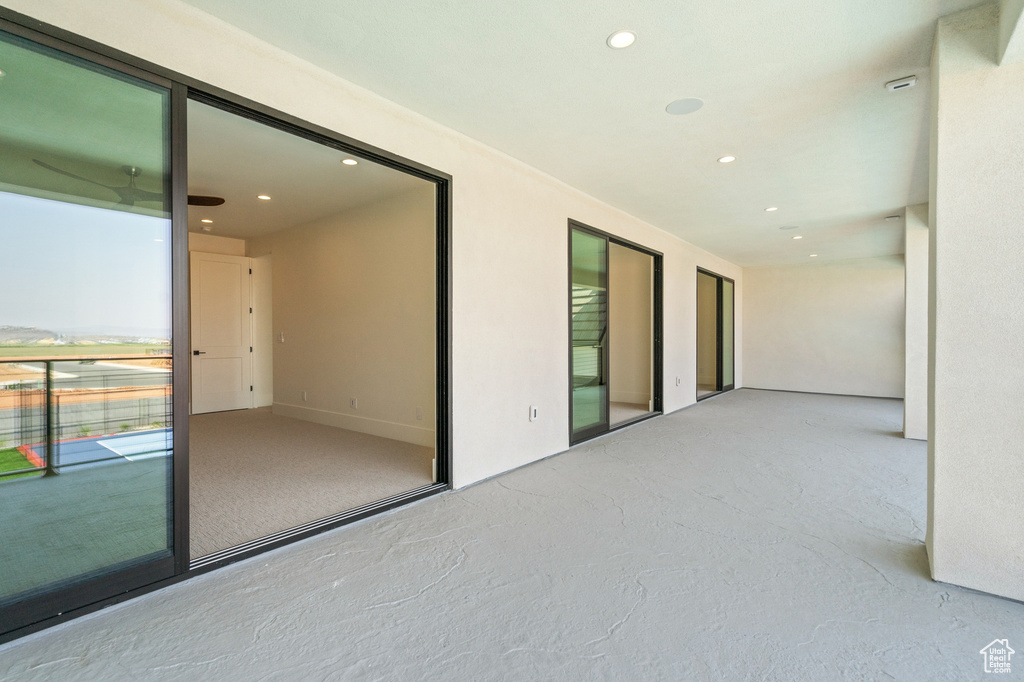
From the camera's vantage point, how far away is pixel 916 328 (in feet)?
17.3

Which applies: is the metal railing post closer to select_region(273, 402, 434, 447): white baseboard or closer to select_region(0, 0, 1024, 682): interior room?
select_region(0, 0, 1024, 682): interior room

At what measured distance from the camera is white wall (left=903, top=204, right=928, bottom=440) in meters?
5.21

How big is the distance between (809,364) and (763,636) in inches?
371

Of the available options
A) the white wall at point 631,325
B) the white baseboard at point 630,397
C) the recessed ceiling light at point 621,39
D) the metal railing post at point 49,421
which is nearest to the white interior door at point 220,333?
the metal railing post at point 49,421

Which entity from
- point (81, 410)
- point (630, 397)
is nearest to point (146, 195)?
point (81, 410)

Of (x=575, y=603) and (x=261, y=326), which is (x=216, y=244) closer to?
(x=261, y=326)

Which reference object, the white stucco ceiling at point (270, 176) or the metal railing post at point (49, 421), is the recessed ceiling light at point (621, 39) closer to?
the white stucco ceiling at point (270, 176)

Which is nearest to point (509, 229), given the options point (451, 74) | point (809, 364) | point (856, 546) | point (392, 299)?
point (451, 74)

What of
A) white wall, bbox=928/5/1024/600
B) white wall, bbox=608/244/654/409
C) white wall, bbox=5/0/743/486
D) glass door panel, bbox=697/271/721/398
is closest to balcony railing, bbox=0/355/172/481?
white wall, bbox=5/0/743/486

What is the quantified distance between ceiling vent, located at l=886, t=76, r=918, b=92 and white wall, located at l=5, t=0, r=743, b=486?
8.26 feet

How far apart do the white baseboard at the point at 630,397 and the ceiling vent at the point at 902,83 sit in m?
5.28

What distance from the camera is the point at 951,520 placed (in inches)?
86.0

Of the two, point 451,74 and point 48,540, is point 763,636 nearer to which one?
point 48,540

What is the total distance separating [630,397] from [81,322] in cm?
718
